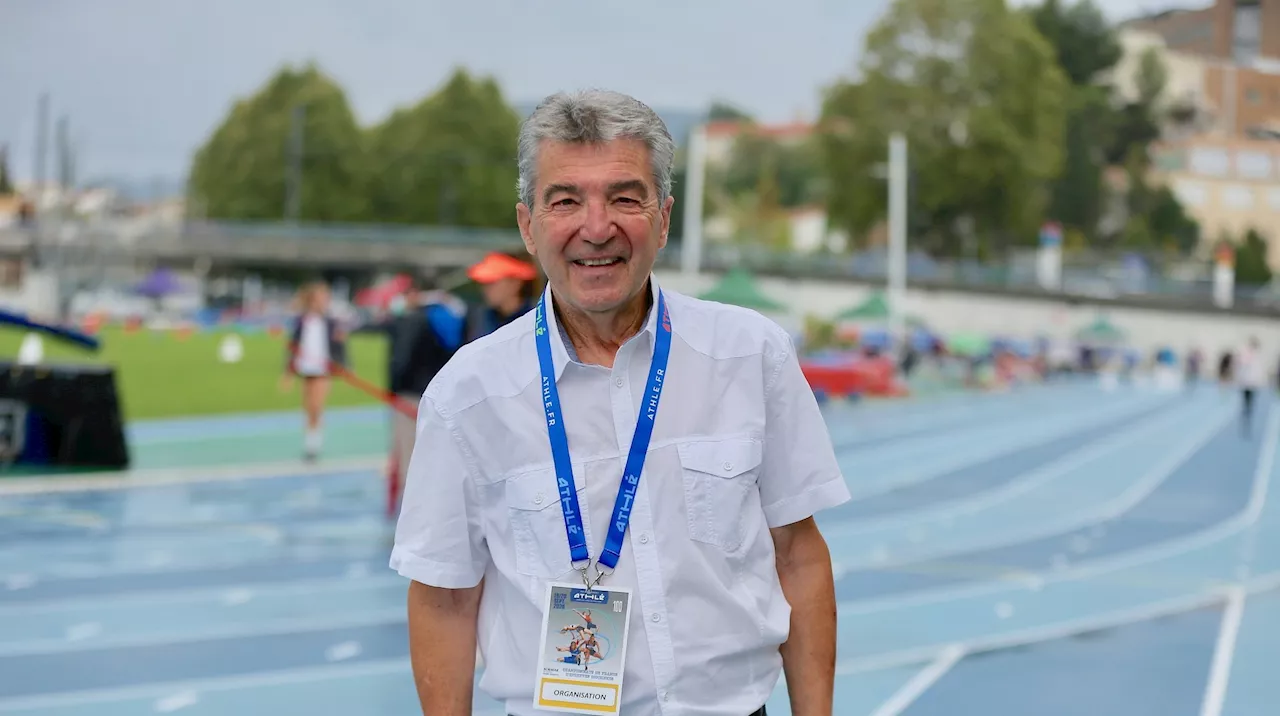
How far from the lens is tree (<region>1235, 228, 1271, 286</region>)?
3516 inches

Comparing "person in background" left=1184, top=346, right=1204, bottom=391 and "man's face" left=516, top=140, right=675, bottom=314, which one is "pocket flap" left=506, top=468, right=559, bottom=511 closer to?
"man's face" left=516, top=140, right=675, bottom=314

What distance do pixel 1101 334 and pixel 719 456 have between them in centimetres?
6551

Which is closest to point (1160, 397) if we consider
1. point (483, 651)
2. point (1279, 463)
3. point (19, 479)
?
point (1279, 463)

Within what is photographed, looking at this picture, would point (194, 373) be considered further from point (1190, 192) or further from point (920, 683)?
point (1190, 192)

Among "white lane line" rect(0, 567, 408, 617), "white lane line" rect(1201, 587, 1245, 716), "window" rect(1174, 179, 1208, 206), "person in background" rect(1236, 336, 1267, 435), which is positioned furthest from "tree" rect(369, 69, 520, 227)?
"white lane line" rect(1201, 587, 1245, 716)

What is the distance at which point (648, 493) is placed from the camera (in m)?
2.48

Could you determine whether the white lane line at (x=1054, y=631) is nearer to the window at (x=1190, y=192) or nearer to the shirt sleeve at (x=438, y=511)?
the shirt sleeve at (x=438, y=511)

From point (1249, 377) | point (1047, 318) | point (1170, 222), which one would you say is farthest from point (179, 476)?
point (1170, 222)

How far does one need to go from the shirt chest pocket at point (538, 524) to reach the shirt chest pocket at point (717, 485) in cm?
18

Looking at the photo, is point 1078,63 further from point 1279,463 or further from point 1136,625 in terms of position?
point 1136,625

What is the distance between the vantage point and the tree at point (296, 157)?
80125mm

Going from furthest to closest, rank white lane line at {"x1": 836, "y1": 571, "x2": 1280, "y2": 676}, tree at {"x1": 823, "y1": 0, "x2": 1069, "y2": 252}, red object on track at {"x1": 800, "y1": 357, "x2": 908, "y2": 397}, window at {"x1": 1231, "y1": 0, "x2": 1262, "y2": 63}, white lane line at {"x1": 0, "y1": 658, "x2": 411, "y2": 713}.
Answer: tree at {"x1": 823, "y1": 0, "x2": 1069, "y2": 252} → red object on track at {"x1": 800, "y1": 357, "x2": 908, "y2": 397} → window at {"x1": 1231, "y1": 0, "x2": 1262, "y2": 63} → white lane line at {"x1": 836, "y1": 571, "x2": 1280, "y2": 676} → white lane line at {"x1": 0, "y1": 658, "x2": 411, "y2": 713}

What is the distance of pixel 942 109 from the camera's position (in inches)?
2557

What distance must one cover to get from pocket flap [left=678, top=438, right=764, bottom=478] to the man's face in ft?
0.84
